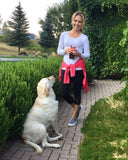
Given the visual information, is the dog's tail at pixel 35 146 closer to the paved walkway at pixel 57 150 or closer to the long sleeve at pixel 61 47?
the paved walkway at pixel 57 150

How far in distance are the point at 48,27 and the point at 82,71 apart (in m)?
44.9

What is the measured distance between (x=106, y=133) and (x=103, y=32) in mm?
7996

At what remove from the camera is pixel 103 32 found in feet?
36.3

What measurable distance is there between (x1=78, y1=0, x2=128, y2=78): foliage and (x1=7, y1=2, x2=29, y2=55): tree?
34.3 metres

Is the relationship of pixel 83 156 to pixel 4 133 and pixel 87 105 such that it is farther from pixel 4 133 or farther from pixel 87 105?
pixel 87 105

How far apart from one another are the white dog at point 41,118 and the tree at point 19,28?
4158 centimetres

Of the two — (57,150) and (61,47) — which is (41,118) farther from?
(61,47)

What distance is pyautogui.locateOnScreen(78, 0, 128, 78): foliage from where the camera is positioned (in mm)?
10898

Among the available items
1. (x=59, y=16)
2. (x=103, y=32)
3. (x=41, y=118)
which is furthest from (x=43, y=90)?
(x=59, y=16)

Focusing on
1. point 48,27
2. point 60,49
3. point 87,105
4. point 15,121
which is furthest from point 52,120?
point 48,27

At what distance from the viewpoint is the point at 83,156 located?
10.6 ft

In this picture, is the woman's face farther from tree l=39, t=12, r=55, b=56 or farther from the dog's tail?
tree l=39, t=12, r=55, b=56

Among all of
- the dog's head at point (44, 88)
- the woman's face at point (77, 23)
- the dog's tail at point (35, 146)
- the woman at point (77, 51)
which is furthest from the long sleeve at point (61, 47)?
the dog's tail at point (35, 146)

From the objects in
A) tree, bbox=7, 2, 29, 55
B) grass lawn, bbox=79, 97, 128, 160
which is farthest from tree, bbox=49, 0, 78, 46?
grass lawn, bbox=79, 97, 128, 160
